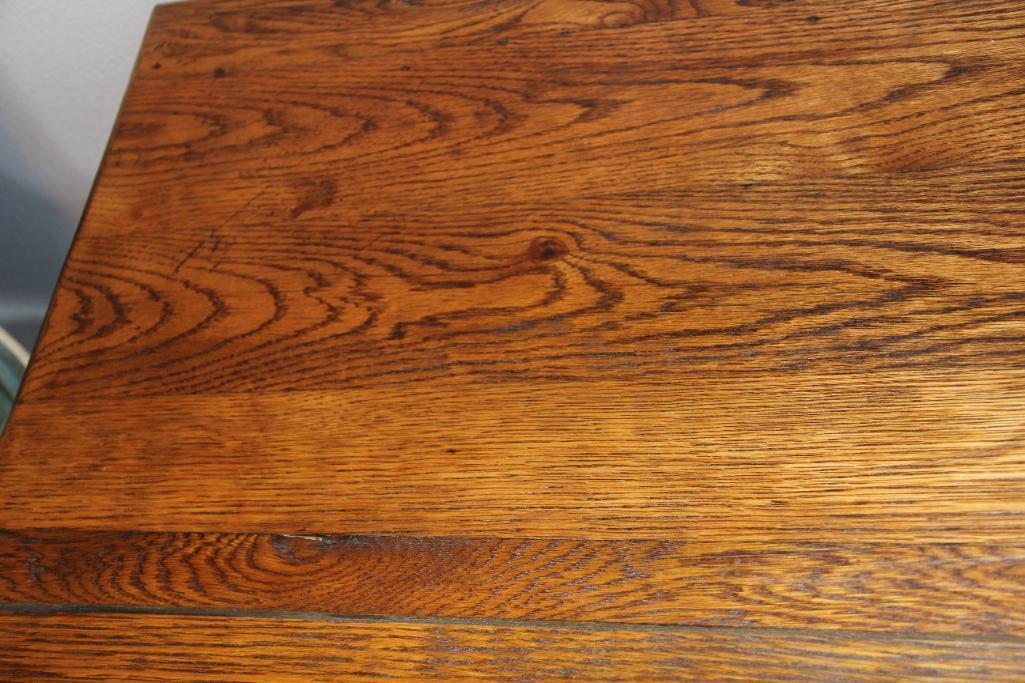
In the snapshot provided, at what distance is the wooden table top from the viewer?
0.50 m

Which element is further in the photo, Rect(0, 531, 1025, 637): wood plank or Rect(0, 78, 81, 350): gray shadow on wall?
Rect(0, 78, 81, 350): gray shadow on wall

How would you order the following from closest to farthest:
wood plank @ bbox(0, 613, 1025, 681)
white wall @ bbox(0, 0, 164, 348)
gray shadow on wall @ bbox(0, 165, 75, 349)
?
wood plank @ bbox(0, 613, 1025, 681)
white wall @ bbox(0, 0, 164, 348)
gray shadow on wall @ bbox(0, 165, 75, 349)

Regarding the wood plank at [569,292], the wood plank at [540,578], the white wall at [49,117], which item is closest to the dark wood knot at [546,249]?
the wood plank at [569,292]

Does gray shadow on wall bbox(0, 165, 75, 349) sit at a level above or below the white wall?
below

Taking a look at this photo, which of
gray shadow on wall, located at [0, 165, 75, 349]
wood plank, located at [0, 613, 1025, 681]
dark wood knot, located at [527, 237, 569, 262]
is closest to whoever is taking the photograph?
wood plank, located at [0, 613, 1025, 681]

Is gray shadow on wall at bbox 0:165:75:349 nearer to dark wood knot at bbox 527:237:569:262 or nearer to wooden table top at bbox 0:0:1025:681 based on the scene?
wooden table top at bbox 0:0:1025:681

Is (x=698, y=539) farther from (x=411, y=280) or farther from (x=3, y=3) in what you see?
(x=3, y=3)

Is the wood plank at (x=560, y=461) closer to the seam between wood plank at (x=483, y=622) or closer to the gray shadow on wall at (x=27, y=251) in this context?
the seam between wood plank at (x=483, y=622)

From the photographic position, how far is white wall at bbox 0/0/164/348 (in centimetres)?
114

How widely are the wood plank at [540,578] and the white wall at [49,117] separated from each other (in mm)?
749

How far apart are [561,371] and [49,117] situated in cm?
95

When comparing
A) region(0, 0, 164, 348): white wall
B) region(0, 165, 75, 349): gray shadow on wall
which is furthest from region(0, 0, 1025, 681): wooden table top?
region(0, 165, 75, 349): gray shadow on wall

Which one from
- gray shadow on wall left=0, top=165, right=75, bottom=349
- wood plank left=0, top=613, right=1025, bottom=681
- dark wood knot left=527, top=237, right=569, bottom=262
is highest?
dark wood knot left=527, top=237, right=569, bottom=262

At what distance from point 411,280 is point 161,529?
220 millimetres
